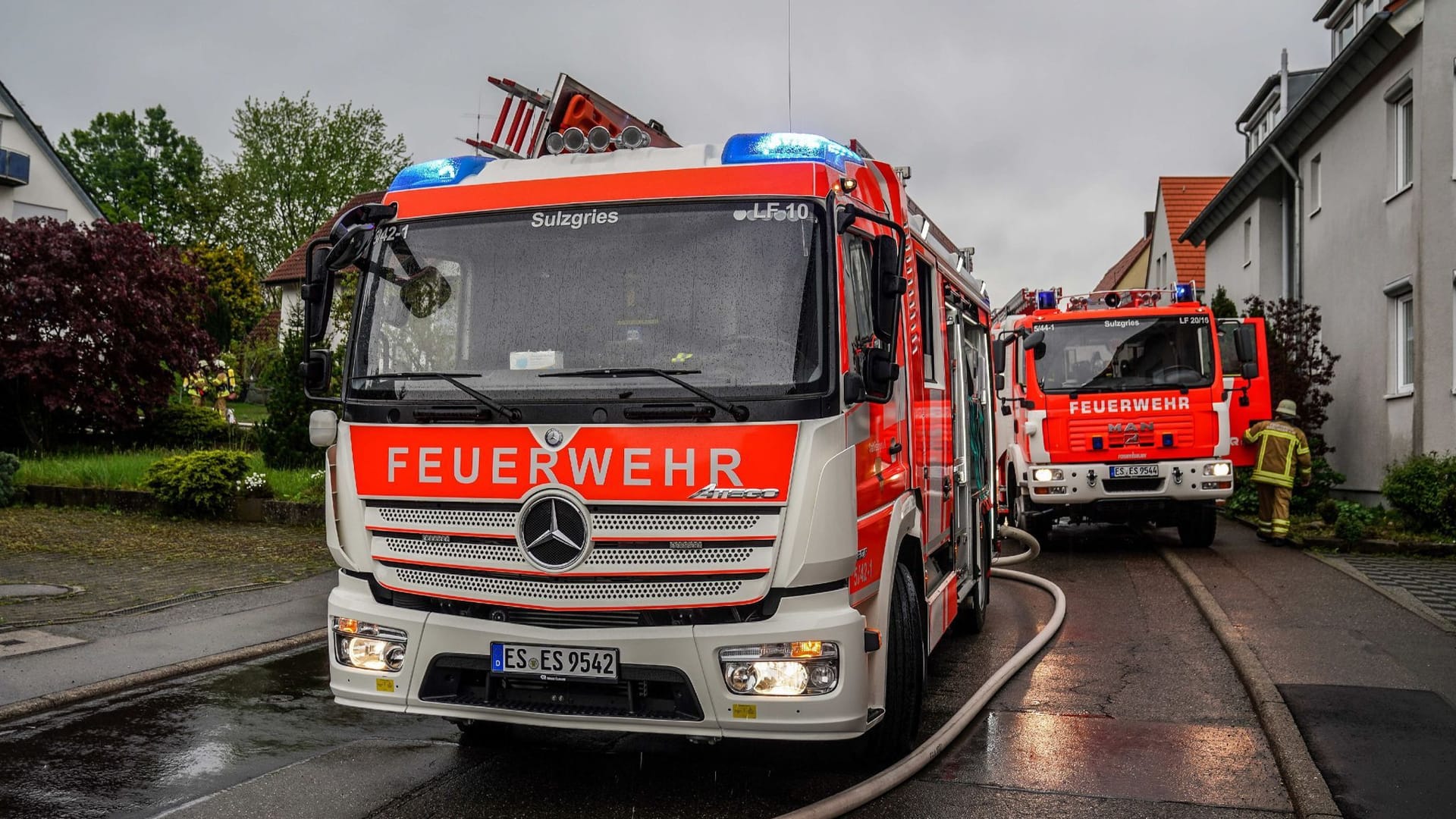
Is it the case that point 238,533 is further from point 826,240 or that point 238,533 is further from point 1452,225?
point 1452,225

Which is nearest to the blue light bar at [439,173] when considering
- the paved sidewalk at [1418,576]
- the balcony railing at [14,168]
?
the paved sidewalk at [1418,576]

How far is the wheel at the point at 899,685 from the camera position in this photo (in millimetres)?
5281

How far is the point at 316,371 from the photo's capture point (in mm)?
5457

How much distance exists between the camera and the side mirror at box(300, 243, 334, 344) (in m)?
5.25

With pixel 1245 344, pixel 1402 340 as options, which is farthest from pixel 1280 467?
pixel 1402 340

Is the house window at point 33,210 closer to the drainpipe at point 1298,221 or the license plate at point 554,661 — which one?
the drainpipe at point 1298,221

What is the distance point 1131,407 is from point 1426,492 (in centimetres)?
338

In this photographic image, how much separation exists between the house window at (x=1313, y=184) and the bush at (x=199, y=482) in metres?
17.6

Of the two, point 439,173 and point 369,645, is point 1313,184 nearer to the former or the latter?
point 439,173

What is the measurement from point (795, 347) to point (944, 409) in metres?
2.68

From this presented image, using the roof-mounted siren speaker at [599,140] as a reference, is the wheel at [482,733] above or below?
below

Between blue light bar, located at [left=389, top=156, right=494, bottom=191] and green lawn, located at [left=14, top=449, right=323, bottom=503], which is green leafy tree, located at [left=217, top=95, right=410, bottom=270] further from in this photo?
blue light bar, located at [left=389, top=156, right=494, bottom=191]

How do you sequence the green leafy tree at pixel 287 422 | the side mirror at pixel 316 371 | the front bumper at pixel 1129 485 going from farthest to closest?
1. the green leafy tree at pixel 287 422
2. the front bumper at pixel 1129 485
3. the side mirror at pixel 316 371

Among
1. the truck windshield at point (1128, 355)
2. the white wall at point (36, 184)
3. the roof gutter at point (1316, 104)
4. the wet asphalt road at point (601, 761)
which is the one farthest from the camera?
the white wall at point (36, 184)
